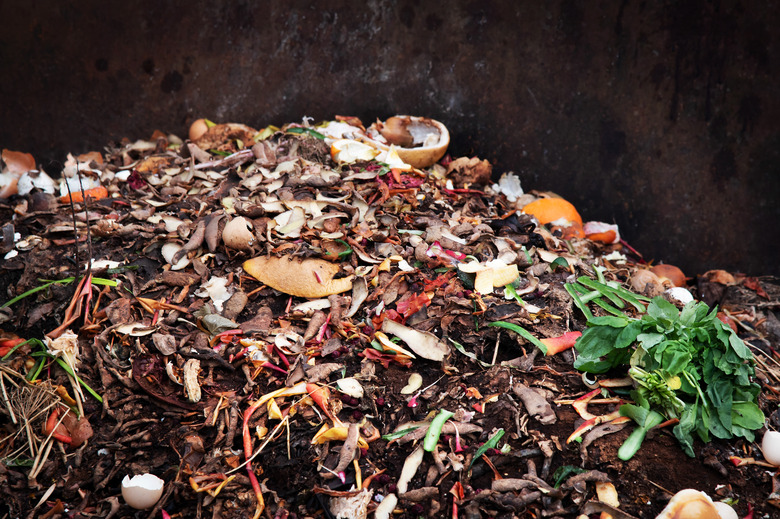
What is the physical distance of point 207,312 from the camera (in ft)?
5.29

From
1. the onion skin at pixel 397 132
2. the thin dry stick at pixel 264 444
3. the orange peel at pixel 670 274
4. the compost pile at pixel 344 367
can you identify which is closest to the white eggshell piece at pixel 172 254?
the compost pile at pixel 344 367

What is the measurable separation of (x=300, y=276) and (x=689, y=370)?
3.54 feet

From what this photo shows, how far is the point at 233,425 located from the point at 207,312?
400 millimetres

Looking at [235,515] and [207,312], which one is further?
[207,312]

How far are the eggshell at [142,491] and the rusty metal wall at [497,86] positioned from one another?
202cm

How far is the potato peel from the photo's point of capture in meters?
1.67

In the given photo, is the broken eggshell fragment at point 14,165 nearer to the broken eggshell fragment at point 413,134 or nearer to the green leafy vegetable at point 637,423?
the broken eggshell fragment at point 413,134

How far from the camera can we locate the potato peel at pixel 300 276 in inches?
65.7

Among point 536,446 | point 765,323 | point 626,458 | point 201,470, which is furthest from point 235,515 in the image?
point 765,323

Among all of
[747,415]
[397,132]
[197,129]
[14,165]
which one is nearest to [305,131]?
[397,132]

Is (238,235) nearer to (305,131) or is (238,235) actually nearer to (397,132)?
(305,131)

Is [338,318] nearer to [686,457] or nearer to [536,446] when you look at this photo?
[536,446]

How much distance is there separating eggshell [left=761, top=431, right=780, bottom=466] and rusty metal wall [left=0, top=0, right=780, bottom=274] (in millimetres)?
1512

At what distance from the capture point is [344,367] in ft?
4.84
